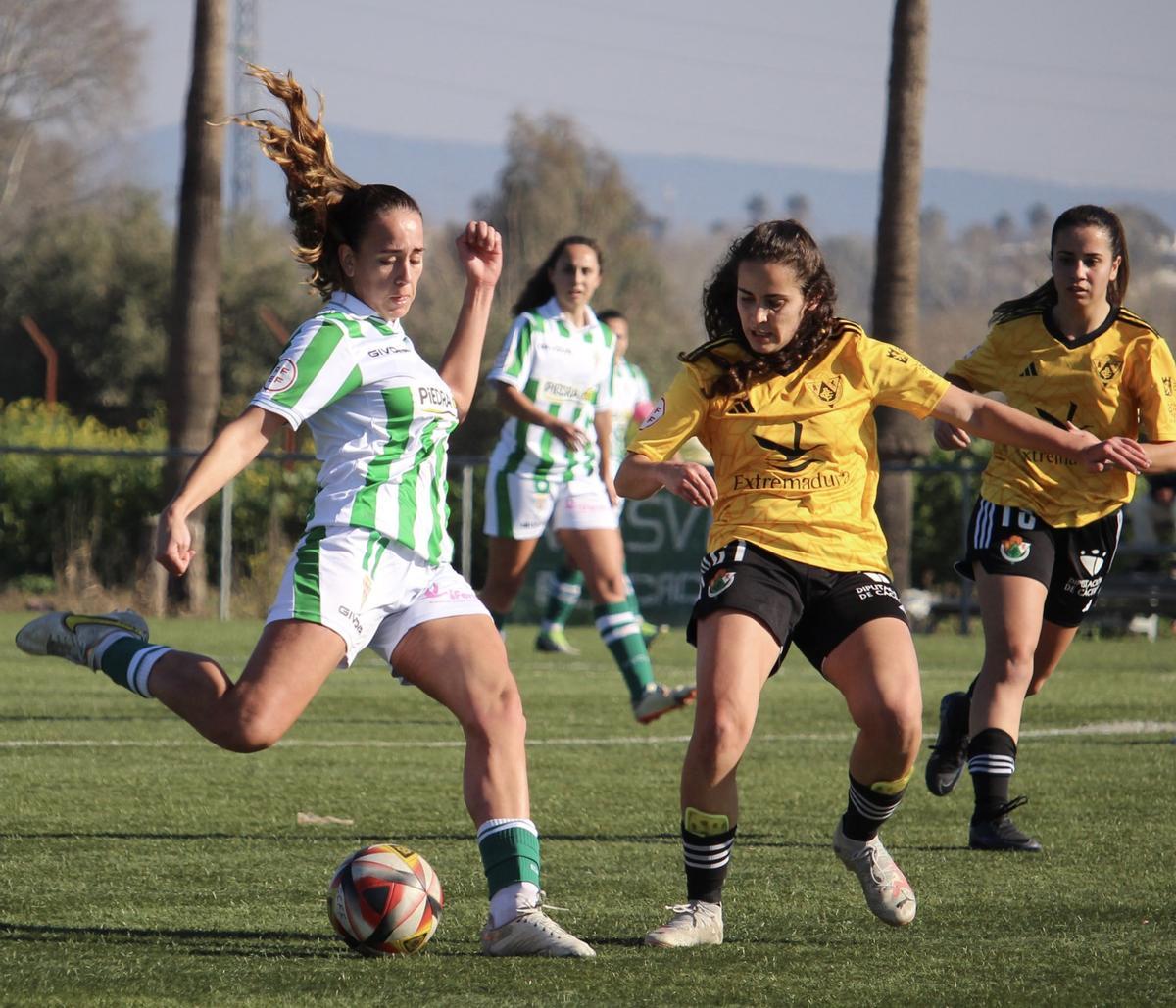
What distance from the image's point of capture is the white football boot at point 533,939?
4.61 meters

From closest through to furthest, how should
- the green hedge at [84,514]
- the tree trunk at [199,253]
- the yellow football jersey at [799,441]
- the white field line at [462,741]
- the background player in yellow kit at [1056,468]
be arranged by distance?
the yellow football jersey at [799,441], the background player in yellow kit at [1056,468], the white field line at [462,741], the tree trunk at [199,253], the green hedge at [84,514]

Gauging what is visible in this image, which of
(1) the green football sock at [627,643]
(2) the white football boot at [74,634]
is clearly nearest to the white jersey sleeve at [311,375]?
(2) the white football boot at [74,634]

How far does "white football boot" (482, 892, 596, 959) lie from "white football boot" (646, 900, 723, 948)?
0.20 metres

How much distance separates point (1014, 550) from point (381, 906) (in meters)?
2.93

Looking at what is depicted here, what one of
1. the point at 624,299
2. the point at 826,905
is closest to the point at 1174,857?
the point at 826,905

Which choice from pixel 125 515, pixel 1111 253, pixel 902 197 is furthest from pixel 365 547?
pixel 125 515

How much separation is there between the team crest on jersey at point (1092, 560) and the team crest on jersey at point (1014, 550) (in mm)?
231

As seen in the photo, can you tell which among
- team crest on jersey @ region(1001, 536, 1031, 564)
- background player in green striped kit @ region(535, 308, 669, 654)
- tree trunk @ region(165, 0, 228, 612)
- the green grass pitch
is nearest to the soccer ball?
the green grass pitch

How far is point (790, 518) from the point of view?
5.15 metres

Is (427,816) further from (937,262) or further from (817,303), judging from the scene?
(937,262)

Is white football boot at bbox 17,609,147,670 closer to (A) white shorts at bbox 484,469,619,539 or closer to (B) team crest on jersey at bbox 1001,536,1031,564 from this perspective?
(B) team crest on jersey at bbox 1001,536,1031,564

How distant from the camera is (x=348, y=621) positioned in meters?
4.74

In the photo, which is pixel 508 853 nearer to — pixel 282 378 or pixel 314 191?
pixel 282 378

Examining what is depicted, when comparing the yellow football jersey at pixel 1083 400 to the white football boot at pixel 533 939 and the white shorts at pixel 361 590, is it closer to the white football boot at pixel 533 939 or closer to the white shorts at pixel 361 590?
the white shorts at pixel 361 590
